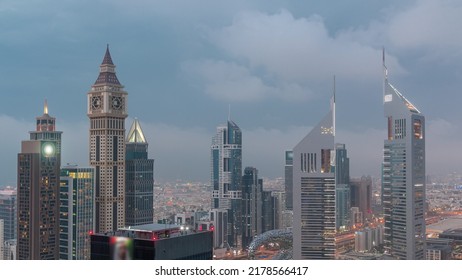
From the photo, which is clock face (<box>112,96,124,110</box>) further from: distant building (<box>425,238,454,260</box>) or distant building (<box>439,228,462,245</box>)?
distant building (<box>439,228,462,245</box>)

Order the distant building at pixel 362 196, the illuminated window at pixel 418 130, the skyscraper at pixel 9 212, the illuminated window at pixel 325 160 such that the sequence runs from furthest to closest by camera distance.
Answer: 1. the illuminated window at pixel 325 160
2. the illuminated window at pixel 418 130
3. the distant building at pixel 362 196
4. the skyscraper at pixel 9 212

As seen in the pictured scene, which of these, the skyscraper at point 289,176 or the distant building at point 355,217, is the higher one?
the skyscraper at point 289,176

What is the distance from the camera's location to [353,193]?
33.7 ft

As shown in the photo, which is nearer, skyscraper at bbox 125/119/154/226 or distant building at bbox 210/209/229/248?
distant building at bbox 210/209/229/248

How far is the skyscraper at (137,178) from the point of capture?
11.5 m

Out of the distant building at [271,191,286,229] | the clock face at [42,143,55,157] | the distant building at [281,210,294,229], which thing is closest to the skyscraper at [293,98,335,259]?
the distant building at [281,210,294,229]

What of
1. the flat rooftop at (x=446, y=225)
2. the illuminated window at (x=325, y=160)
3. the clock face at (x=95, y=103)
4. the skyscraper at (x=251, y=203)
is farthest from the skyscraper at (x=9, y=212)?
the illuminated window at (x=325, y=160)

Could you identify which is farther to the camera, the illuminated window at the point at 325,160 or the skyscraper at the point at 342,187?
the illuminated window at the point at 325,160

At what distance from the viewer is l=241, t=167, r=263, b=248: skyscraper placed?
9484 mm

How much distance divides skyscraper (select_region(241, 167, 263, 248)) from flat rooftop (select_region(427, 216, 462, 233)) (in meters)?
2.90

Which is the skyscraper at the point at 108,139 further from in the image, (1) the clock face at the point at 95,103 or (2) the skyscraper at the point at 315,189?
(2) the skyscraper at the point at 315,189

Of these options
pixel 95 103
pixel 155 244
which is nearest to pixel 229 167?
pixel 95 103

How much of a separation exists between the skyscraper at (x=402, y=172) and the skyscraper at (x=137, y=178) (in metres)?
5.07

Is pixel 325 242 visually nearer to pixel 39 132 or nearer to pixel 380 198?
pixel 380 198
